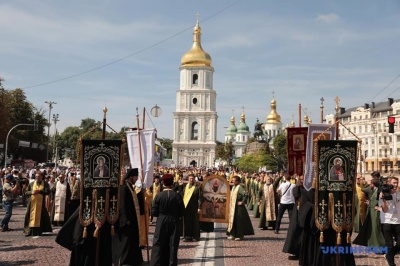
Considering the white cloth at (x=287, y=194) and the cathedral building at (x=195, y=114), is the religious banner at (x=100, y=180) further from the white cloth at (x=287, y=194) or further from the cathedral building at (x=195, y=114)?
the cathedral building at (x=195, y=114)

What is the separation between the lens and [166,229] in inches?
328

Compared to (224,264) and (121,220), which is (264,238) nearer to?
(224,264)

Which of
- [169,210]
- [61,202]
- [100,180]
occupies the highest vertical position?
[100,180]

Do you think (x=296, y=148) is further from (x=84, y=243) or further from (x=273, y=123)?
(x=273, y=123)

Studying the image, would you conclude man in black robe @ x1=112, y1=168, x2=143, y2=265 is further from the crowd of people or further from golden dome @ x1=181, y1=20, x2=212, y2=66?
golden dome @ x1=181, y1=20, x2=212, y2=66

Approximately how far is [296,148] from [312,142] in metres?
2.61

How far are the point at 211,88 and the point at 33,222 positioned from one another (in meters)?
95.5

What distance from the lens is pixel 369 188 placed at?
13156 millimetres

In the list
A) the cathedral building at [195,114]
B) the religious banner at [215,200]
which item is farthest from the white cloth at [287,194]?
the cathedral building at [195,114]

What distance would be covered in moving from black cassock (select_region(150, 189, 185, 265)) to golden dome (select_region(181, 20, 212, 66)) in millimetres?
97189

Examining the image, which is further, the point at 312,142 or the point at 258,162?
the point at 258,162

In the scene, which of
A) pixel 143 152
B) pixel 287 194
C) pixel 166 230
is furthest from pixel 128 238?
pixel 287 194

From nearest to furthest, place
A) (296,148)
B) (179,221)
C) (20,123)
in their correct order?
(179,221) → (296,148) → (20,123)

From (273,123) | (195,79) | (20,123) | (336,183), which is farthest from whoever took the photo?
(273,123)
